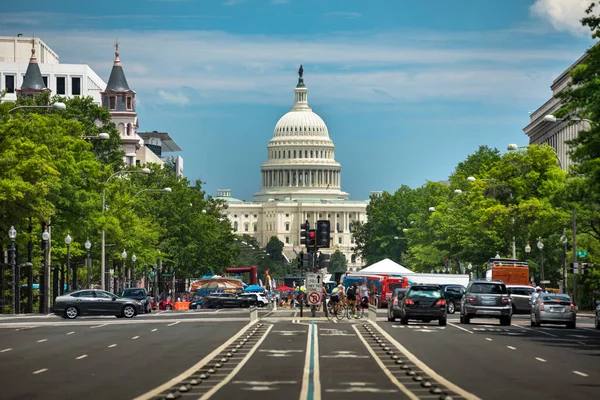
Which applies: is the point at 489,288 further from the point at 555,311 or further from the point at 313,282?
the point at 313,282

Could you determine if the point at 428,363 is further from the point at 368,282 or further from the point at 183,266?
the point at 183,266

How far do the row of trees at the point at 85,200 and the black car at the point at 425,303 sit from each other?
17993 mm

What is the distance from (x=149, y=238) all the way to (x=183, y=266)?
2211cm

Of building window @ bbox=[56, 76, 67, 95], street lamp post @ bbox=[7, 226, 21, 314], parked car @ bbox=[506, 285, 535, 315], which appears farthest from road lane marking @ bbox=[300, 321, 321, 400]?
building window @ bbox=[56, 76, 67, 95]

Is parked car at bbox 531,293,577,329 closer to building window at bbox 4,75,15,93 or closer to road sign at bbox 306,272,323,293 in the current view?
road sign at bbox 306,272,323,293

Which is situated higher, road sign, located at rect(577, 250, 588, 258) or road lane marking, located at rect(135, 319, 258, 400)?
road sign, located at rect(577, 250, 588, 258)

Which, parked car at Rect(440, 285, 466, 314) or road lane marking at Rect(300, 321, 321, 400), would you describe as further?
parked car at Rect(440, 285, 466, 314)

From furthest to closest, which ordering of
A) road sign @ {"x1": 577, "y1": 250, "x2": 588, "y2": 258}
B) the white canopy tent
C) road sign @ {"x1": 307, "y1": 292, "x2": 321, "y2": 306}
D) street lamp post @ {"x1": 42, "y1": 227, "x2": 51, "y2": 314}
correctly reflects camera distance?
the white canopy tent, road sign @ {"x1": 577, "y1": 250, "x2": 588, "y2": 258}, street lamp post @ {"x1": 42, "y1": 227, "x2": 51, "y2": 314}, road sign @ {"x1": 307, "y1": 292, "x2": 321, "y2": 306}

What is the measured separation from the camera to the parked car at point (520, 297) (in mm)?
74625

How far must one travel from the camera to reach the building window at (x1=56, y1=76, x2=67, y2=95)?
6713 inches

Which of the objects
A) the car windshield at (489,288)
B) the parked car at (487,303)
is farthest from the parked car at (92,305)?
the car windshield at (489,288)

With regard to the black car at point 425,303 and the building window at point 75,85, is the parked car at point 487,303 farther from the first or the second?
the building window at point 75,85

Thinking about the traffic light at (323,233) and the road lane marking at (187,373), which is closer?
the road lane marking at (187,373)

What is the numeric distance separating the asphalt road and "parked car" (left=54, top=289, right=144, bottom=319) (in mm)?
14220
